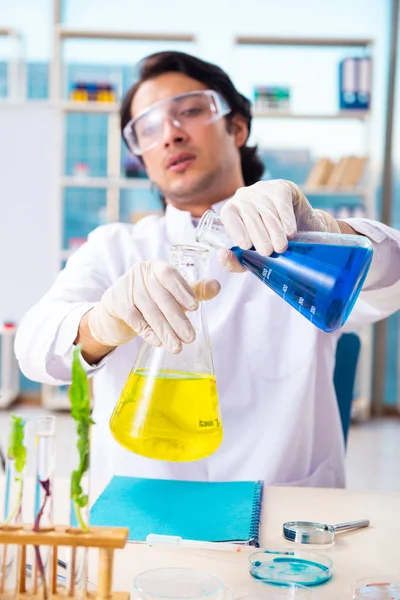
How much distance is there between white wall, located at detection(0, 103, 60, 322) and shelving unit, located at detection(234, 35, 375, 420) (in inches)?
61.3

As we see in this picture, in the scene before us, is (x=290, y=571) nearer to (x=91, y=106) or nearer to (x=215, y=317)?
(x=215, y=317)

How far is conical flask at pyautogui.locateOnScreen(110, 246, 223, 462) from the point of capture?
2.62 ft

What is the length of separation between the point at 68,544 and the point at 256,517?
424 mm

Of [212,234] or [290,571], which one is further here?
[212,234]

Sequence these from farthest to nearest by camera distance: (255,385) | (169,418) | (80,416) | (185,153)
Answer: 1. (185,153)
2. (255,385)
3. (169,418)
4. (80,416)

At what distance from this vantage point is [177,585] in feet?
2.26

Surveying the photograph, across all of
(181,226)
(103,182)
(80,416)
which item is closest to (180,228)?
(181,226)

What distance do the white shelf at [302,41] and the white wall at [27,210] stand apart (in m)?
1.50

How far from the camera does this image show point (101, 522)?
0.91 meters

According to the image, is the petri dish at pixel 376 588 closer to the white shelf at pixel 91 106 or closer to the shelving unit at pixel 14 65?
the white shelf at pixel 91 106

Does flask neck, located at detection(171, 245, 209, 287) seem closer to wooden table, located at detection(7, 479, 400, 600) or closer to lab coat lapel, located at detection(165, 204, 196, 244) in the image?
wooden table, located at detection(7, 479, 400, 600)

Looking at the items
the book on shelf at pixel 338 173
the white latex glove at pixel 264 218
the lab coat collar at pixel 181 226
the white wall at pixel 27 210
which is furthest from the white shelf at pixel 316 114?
the white latex glove at pixel 264 218

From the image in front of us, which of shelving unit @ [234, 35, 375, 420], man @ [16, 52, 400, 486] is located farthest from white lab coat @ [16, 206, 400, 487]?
shelving unit @ [234, 35, 375, 420]

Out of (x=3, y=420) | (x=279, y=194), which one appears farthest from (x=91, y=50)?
(x=279, y=194)
